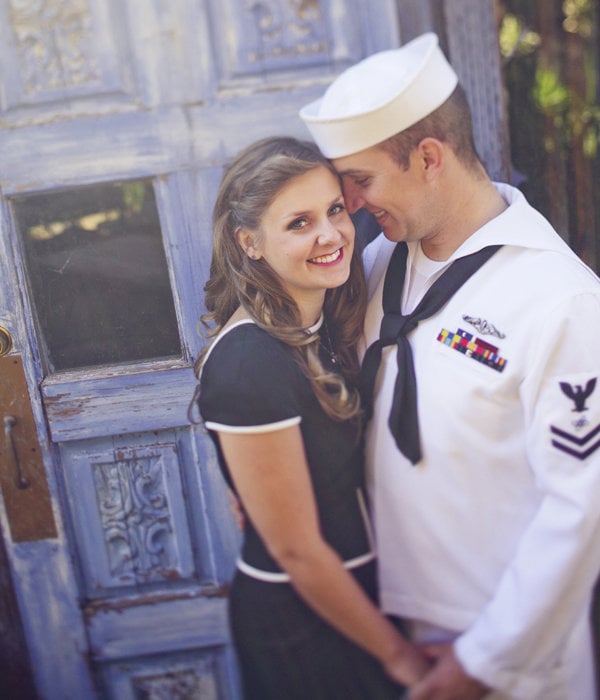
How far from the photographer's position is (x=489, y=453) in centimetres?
182

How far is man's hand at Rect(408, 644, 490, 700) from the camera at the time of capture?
1826 mm

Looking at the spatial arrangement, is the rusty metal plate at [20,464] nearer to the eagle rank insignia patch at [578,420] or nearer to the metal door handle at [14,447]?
the metal door handle at [14,447]

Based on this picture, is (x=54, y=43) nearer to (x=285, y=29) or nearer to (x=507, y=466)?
(x=285, y=29)

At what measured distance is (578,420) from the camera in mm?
1726

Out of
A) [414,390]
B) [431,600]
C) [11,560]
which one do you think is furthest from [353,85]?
[11,560]

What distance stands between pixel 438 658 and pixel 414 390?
0.69m

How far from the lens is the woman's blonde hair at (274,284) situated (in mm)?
1915

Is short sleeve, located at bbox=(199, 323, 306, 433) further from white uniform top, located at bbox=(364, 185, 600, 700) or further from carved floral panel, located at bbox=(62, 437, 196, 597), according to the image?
carved floral panel, located at bbox=(62, 437, 196, 597)

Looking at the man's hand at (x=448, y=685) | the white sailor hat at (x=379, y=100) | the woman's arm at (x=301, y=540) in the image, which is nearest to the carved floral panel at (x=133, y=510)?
the woman's arm at (x=301, y=540)

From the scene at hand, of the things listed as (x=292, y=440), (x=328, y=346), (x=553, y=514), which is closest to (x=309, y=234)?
(x=328, y=346)

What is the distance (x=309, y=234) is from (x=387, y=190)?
24cm

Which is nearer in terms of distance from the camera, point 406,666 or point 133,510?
point 406,666

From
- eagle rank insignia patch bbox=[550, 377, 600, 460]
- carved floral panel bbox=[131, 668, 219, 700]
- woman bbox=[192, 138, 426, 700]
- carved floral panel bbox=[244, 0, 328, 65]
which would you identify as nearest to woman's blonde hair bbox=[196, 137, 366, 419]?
woman bbox=[192, 138, 426, 700]

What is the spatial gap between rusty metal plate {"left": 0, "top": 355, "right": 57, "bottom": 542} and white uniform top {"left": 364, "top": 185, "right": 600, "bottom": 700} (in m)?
1.08
